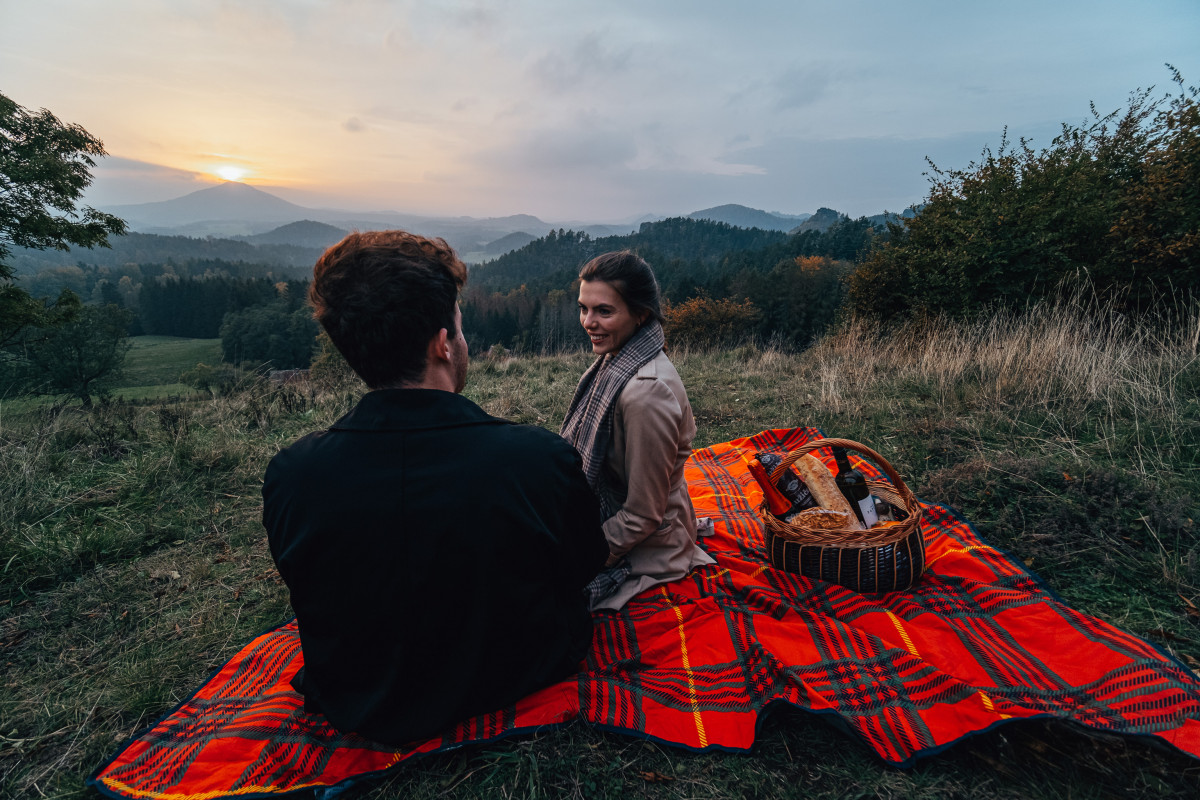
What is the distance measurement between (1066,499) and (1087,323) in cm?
480

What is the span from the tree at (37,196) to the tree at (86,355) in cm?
1619

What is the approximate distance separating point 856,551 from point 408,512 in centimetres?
196

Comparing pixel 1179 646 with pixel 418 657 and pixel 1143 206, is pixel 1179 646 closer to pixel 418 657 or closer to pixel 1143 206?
pixel 418 657

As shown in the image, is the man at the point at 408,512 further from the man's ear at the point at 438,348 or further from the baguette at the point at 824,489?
the baguette at the point at 824,489

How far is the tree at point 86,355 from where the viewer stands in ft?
82.4

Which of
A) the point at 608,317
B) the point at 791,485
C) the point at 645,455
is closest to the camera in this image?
the point at 645,455

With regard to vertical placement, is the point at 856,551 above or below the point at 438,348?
below

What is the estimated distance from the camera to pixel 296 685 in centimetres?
176

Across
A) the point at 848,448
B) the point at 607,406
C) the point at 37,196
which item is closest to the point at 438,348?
the point at 607,406

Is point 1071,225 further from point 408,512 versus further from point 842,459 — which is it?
point 408,512

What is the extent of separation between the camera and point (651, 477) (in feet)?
6.72

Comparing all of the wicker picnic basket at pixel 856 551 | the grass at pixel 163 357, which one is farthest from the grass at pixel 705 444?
the grass at pixel 163 357

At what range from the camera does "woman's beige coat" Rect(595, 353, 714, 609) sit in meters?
2.02

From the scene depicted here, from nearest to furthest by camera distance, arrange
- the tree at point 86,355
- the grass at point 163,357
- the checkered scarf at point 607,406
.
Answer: the checkered scarf at point 607,406, the tree at point 86,355, the grass at point 163,357
